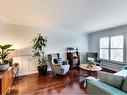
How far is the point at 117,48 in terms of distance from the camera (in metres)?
4.94

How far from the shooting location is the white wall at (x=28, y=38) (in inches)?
169

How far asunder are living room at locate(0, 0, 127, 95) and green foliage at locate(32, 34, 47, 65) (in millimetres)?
48

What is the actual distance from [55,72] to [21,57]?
1.64m

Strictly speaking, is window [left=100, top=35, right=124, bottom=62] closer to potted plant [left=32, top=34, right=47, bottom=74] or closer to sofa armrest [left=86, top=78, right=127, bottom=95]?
potted plant [left=32, top=34, right=47, bottom=74]

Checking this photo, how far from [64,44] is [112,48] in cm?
247

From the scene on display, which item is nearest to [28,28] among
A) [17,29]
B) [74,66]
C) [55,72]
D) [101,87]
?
[17,29]

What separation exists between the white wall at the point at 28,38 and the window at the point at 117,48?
1890 millimetres

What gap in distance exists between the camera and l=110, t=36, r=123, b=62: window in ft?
15.6

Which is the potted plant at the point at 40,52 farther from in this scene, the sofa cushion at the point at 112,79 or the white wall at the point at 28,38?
the sofa cushion at the point at 112,79

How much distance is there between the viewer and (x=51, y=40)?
5332 millimetres

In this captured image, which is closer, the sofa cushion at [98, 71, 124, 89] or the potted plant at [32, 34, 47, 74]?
the sofa cushion at [98, 71, 124, 89]

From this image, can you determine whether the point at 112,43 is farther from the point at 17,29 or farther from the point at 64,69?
the point at 17,29

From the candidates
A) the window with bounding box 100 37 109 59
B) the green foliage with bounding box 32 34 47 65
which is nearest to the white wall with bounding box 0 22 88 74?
the green foliage with bounding box 32 34 47 65

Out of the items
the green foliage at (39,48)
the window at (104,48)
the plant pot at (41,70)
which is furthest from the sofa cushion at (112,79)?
the window at (104,48)
